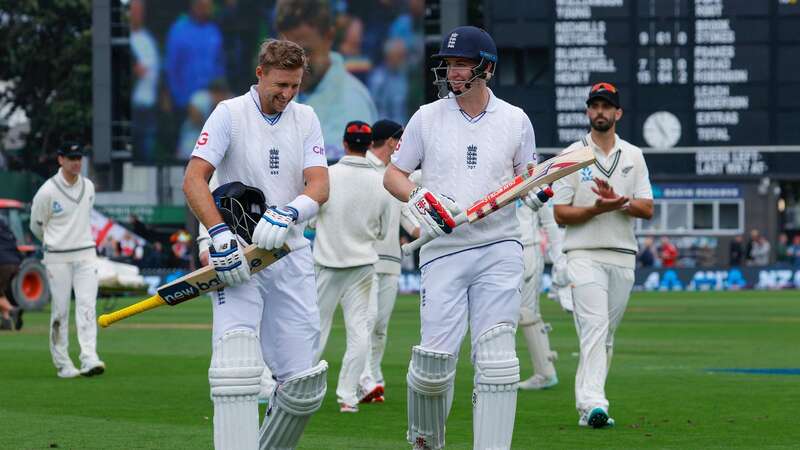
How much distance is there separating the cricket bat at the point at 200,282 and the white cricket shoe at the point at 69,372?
7.52 metres

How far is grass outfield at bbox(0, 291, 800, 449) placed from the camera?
10.3m

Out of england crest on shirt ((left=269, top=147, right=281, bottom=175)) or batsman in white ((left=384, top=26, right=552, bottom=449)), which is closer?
england crest on shirt ((left=269, top=147, right=281, bottom=175))

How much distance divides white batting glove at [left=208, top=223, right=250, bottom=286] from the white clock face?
3371 cm

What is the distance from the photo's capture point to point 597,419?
10.8 meters

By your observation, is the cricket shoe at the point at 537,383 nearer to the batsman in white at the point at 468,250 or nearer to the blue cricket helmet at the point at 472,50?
the batsman in white at the point at 468,250

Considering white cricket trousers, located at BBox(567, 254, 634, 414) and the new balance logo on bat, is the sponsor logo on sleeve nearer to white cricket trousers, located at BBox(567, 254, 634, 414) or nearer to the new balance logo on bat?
the new balance logo on bat

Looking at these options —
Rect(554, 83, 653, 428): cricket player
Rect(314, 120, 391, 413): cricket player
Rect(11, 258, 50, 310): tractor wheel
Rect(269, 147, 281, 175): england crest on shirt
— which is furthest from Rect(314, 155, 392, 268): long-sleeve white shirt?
Rect(11, 258, 50, 310): tractor wheel

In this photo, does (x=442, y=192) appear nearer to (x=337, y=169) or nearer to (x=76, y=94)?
(x=337, y=169)

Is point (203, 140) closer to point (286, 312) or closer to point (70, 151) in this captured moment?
point (286, 312)

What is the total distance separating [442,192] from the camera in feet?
28.4

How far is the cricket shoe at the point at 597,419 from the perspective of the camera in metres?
10.8

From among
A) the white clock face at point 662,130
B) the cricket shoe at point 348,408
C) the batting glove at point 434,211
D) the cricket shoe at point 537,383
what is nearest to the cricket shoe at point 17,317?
the cricket shoe at point 537,383

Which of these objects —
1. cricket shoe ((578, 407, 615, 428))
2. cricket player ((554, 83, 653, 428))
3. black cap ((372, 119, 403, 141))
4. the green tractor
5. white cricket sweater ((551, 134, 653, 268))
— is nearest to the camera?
cricket shoe ((578, 407, 615, 428))

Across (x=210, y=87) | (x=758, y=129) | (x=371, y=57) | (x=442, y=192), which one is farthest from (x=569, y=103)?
(x=442, y=192)
